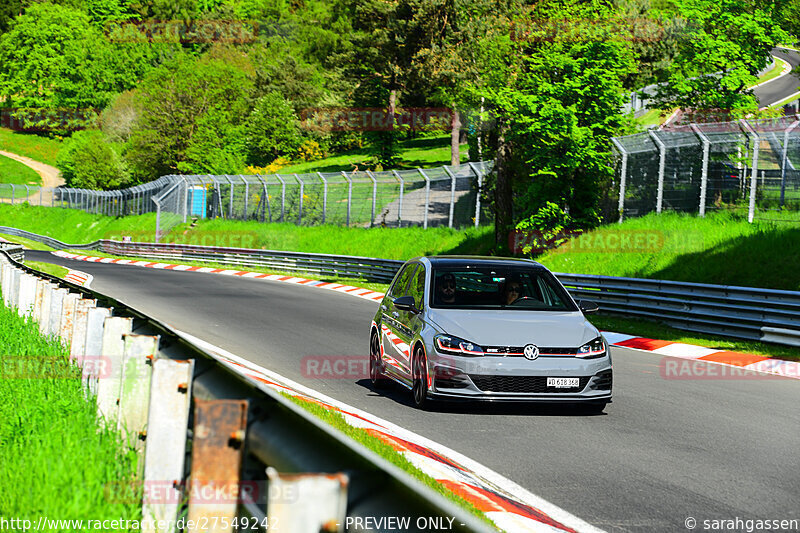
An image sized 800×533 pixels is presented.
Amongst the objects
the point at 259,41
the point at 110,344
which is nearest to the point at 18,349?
the point at 110,344

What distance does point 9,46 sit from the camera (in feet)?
465

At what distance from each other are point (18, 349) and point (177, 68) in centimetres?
8628

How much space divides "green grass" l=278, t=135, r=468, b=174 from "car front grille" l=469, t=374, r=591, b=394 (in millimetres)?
67852

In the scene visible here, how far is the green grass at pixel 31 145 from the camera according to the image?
128 m

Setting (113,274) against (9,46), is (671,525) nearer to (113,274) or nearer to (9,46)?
(113,274)

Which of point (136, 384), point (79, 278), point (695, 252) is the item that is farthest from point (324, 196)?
point (136, 384)

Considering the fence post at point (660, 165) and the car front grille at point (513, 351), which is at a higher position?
the fence post at point (660, 165)

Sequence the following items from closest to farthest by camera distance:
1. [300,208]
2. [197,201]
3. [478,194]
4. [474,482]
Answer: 1. [474,482]
2. [478,194]
3. [300,208]
4. [197,201]

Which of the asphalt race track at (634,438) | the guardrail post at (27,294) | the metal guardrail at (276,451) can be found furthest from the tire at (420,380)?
the guardrail post at (27,294)

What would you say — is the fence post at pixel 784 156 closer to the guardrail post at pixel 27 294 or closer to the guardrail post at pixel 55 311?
the guardrail post at pixel 27 294

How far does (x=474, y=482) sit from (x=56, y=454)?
2.98m

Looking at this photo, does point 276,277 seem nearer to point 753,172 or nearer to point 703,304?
point 753,172

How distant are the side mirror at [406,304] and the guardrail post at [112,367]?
477cm

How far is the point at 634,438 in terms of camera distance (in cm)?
828
